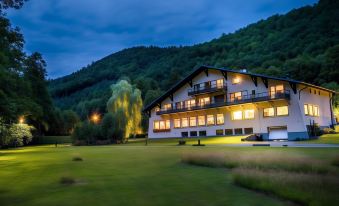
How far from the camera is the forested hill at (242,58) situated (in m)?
72.4

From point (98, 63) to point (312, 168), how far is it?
122882 millimetres

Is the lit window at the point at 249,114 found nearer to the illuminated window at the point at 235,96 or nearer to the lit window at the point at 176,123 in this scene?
the illuminated window at the point at 235,96

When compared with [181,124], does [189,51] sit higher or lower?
higher

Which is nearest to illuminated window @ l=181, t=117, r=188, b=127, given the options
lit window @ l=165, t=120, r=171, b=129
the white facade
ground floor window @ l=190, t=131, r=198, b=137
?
the white facade

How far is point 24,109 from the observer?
30250 millimetres

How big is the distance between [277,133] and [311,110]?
668 centimetres

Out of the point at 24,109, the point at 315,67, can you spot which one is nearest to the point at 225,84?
the point at 315,67

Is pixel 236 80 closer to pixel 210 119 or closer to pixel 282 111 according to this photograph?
pixel 210 119

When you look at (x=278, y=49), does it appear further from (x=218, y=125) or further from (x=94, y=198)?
(x=94, y=198)

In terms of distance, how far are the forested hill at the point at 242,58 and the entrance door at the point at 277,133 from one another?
17.2m

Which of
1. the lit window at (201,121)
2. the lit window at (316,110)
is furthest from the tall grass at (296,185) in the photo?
the lit window at (201,121)

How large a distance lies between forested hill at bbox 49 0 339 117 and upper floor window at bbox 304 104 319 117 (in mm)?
12513

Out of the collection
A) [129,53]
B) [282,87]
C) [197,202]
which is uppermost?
[129,53]

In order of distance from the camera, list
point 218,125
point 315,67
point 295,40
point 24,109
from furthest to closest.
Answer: point 295,40 < point 315,67 < point 218,125 < point 24,109
